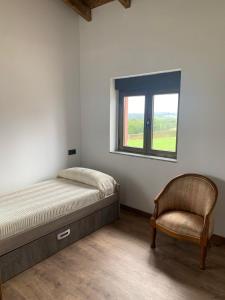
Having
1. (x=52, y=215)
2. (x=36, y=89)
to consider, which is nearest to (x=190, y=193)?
(x=52, y=215)

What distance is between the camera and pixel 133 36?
2.92 m

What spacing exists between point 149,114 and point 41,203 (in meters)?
1.83

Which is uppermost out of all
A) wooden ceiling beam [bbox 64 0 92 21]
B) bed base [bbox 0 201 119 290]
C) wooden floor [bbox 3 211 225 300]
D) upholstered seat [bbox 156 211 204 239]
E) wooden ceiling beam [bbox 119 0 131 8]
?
wooden ceiling beam [bbox 64 0 92 21]

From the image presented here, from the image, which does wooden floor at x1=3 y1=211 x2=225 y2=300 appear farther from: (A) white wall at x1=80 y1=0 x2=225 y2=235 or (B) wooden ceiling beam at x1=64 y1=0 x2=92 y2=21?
(B) wooden ceiling beam at x1=64 y1=0 x2=92 y2=21

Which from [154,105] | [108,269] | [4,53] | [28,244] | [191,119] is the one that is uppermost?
[4,53]

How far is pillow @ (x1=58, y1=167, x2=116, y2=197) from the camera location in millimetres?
2865

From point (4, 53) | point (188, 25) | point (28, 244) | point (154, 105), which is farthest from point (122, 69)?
point (28, 244)

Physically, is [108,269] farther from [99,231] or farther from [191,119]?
[191,119]

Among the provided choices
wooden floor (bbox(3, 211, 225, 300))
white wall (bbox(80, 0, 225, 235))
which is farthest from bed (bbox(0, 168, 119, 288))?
white wall (bbox(80, 0, 225, 235))

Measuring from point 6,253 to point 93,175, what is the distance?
4.46ft

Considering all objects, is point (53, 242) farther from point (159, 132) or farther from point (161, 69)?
point (161, 69)

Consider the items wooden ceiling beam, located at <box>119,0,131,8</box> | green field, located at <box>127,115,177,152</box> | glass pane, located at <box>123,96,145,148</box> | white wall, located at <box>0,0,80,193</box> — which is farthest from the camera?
glass pane, located at <box>123,96,145,148</box>

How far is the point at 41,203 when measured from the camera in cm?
236

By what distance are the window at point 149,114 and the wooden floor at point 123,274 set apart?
48.5 inches
